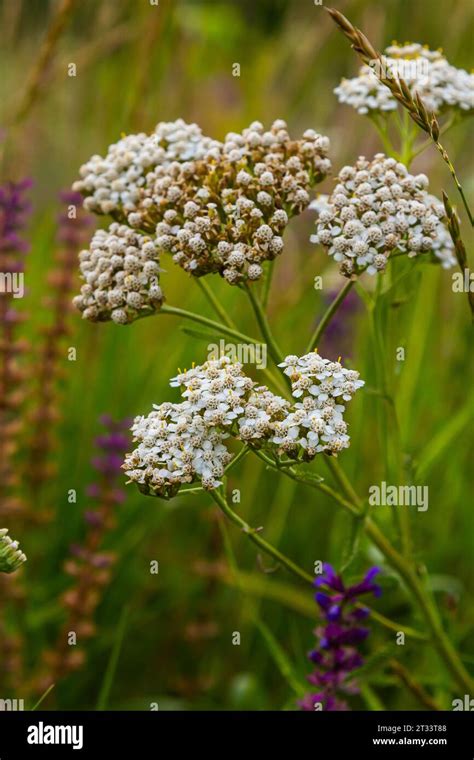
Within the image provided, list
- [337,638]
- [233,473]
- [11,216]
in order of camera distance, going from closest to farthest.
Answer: [337,638] → [11,216] → [233,473]

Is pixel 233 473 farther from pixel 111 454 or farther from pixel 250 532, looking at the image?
pixel 250 532

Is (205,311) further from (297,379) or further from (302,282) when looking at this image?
(297,379)

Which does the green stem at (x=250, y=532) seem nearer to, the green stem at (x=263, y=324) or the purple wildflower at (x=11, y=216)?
the green stem at (x=263, y=324)

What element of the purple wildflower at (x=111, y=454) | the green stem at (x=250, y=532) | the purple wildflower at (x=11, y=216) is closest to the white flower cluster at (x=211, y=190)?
the green stem at (x=250, y=532)

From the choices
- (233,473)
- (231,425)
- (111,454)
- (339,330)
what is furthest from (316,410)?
(339,330)

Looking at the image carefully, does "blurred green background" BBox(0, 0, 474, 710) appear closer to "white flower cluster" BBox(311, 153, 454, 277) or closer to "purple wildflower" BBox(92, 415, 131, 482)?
"purple wildflower" BBox(92, 415, 131, 482)
